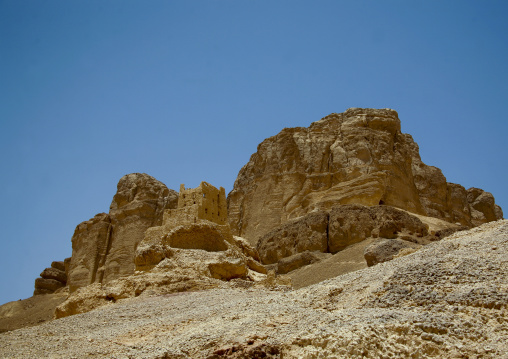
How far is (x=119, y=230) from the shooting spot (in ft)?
174

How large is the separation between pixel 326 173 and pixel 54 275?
28474mm

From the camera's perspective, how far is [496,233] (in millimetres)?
14922

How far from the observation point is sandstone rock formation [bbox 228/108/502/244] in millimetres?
46188

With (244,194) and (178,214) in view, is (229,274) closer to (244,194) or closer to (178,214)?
(178,214)

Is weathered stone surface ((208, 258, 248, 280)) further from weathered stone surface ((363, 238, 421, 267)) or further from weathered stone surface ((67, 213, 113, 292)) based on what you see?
weathered stone surface ((67, 213, 113, 292))

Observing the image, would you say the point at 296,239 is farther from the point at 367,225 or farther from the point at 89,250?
the point at 89,250

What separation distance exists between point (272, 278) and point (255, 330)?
26.0 feet

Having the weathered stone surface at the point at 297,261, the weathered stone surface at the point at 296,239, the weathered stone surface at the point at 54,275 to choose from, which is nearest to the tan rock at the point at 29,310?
the weathered stone surface at the point at 54,275

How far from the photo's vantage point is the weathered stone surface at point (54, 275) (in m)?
55.8

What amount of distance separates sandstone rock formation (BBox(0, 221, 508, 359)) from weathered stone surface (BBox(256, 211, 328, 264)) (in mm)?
20727

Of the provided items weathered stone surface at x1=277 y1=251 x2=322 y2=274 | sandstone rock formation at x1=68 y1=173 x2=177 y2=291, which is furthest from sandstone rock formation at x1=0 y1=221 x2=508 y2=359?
sandstone rock formation at x1=68 y1=173 x2=177 y2=291

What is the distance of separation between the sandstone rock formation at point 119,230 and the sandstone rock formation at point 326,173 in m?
7.55

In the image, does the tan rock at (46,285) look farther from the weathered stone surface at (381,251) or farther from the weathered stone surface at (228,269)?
the weathered stone surface at (381,251)

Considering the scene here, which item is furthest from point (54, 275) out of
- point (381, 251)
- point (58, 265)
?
point (381, 251)
